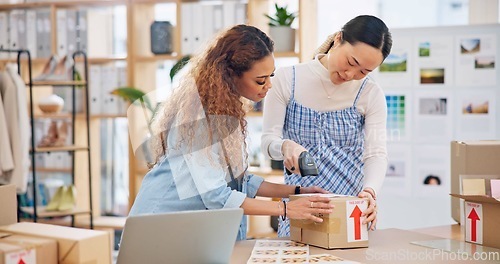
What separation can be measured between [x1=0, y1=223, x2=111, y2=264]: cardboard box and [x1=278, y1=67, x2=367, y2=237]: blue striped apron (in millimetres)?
1082

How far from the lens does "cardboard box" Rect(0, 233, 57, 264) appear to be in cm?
119

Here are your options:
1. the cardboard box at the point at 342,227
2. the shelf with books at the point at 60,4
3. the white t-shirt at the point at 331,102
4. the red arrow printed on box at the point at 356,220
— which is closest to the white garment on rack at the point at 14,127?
the shelf with books at the point at 60,4

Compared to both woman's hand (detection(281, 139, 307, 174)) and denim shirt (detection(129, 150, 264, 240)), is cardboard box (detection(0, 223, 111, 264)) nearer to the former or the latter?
denim shirt (detection(129, 150, 264, 240))

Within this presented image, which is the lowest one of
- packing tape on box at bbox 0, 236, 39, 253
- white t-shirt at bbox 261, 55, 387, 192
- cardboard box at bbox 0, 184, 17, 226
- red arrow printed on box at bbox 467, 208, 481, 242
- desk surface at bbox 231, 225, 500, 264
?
desk surface at bbox 231, 225, 500, 264

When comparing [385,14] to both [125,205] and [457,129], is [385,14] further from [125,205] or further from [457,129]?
[125,205]

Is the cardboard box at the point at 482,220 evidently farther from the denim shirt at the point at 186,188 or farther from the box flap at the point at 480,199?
the denim shirt at the point at 186,188

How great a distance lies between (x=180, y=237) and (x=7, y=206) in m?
0.37

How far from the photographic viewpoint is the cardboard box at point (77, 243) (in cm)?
126

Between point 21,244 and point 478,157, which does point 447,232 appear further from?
point 21,244

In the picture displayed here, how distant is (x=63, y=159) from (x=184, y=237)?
3953 mm

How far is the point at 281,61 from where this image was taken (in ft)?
15.3

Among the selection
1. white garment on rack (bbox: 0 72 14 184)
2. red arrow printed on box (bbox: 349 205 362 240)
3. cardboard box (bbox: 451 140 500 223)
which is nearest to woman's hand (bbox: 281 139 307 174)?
red arrow printed on box (bbox: 349 205 362 240)

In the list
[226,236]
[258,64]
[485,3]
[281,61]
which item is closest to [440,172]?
[485,3]

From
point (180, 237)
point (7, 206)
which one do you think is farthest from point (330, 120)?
point (7, 206)
